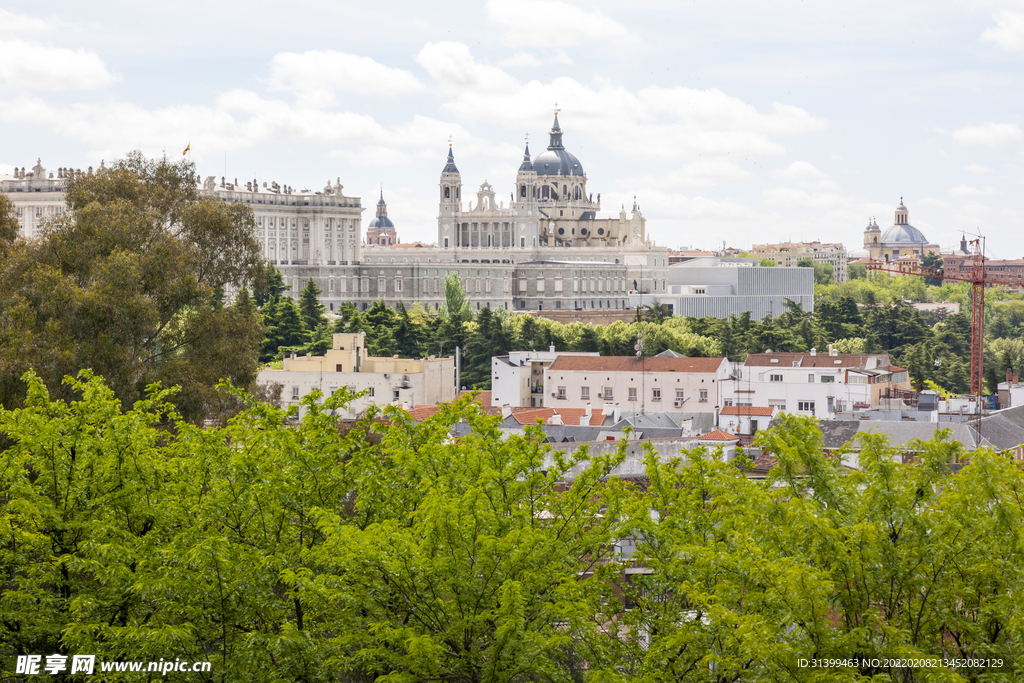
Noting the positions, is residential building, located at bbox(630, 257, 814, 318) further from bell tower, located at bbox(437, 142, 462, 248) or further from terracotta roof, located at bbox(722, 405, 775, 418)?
terracotta roof, located at bbox(722, 405, 775, 418)

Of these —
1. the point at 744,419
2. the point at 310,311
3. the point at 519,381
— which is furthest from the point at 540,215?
the point at 744,419

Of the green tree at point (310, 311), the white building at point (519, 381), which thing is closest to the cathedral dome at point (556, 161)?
the green tree at point (310, 311)

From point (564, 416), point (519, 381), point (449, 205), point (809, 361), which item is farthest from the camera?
point (449, 205)

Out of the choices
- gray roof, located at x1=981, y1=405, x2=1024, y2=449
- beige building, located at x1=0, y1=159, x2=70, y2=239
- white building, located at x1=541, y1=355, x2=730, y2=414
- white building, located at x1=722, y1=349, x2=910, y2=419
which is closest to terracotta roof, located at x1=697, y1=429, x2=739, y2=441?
gray roof, located at x1=981, y1=405, x2=1024, y2=449

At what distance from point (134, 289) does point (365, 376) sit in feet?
118

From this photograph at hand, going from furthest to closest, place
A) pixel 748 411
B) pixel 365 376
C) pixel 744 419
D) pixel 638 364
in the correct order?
1. pixel 638 364
2. pixel 365 376
3. pixel 748 411
4. pixel 744 419

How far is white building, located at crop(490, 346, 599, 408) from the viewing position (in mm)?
73688

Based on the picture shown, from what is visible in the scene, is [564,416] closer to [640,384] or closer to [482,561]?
[640,384]

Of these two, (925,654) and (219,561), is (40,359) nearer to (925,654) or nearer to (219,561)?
(219,561)

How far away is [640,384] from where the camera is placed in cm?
7156

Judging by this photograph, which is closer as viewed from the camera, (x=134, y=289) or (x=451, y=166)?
(x=134, y=289)

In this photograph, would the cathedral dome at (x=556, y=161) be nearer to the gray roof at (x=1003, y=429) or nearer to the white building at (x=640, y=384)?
the white building at (x=640, y=384)

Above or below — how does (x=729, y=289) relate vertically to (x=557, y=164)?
below

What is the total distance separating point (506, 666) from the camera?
60.6ft
